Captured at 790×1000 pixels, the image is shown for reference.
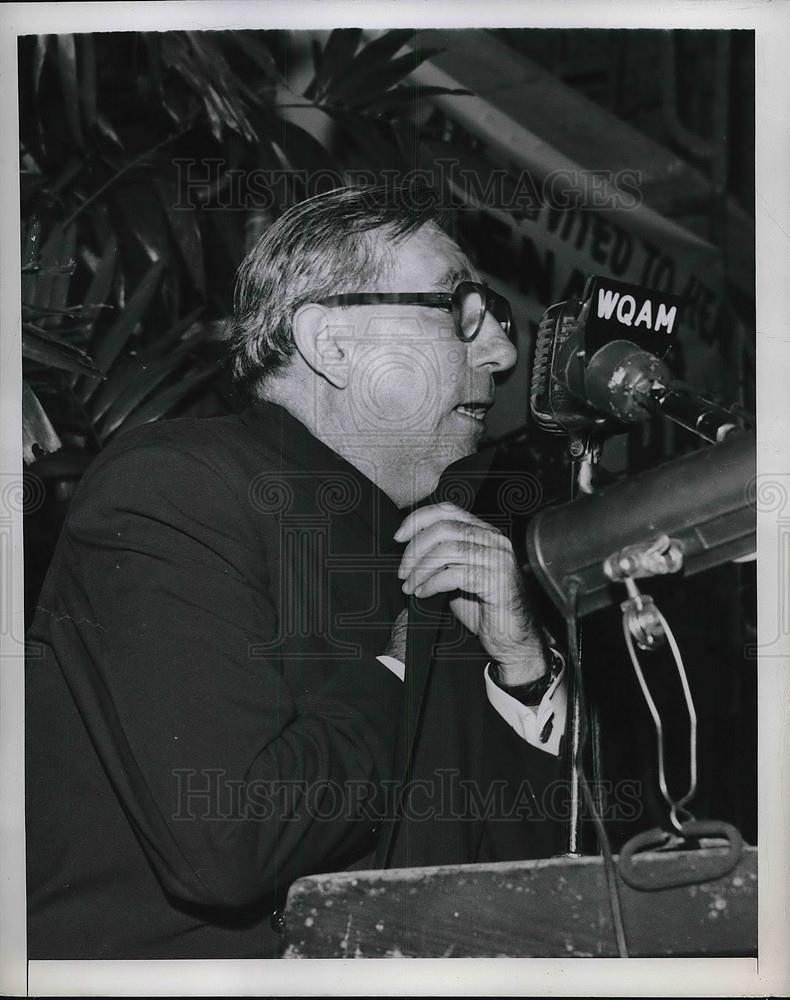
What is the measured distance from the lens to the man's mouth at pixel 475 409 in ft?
7.25

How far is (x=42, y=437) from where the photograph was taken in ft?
7.36

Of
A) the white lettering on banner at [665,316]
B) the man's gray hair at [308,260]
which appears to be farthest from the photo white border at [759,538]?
the man's gray hair at [308,260]

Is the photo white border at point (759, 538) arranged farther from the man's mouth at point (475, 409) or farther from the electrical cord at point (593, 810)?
the man's mouth at point (475, 409)

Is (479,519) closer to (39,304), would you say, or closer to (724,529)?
(724,529)

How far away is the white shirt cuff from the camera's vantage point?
2.18 metres

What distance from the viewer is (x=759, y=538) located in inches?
88.2

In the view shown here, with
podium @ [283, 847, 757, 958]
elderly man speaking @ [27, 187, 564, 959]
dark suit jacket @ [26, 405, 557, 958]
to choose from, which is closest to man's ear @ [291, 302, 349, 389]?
elderly man speaking @ [27, 187, 564, 959]

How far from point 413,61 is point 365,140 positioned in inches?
7.5

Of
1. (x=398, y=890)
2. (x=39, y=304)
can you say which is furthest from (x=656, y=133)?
(x=398, y=890)

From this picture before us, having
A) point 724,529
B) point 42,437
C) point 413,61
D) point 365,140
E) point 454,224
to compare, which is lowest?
point 724,529

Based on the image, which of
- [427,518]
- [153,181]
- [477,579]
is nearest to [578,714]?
[477,579]

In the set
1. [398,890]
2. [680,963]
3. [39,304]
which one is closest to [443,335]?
[39,304]

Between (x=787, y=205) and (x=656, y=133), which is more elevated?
(x=656, y=133)

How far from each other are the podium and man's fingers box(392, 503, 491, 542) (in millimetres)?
669
